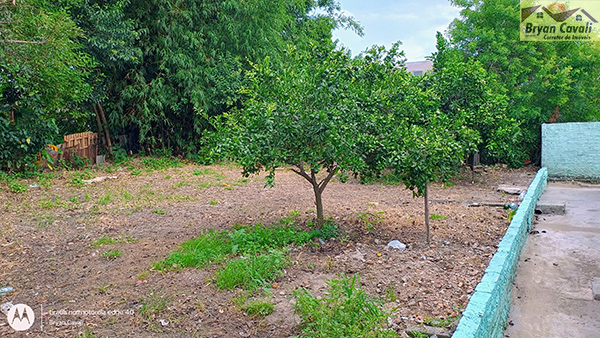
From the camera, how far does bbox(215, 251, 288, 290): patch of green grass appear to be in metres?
3.20

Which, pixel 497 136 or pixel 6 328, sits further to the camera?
pixel 497 136

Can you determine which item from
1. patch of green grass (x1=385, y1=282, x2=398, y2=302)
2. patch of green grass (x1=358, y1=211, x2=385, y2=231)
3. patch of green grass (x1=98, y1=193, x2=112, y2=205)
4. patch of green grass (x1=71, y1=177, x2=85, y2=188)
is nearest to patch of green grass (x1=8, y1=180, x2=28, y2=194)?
patch of green grass (x1=71, y1=177, x2=85, y2=188)

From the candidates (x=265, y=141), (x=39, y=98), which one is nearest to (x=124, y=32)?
(x=39, y=98)

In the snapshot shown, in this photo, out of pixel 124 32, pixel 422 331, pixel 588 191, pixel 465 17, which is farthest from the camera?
pixel 465 17

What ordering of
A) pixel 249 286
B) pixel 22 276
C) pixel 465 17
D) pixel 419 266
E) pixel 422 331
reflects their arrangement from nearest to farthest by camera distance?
1. pixel 422 331
2. pixel 249 286
3. pixel 22 276
4. pixel 419 266
5. pixel 465 17

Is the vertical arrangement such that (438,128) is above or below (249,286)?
above

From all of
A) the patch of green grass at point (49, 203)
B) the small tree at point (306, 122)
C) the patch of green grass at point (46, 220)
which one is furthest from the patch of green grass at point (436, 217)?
the patch of green grass at point (49, 203)

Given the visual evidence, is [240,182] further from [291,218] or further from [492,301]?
[492,301]

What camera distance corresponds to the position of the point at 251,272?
10.9ft

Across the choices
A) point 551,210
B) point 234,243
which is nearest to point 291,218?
point 234,243

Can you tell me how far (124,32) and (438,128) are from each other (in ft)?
26.8

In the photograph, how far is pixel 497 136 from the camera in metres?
8.05

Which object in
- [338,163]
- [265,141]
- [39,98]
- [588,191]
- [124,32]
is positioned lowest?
[588,191]

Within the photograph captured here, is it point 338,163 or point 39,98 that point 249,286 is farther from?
point 39,98
